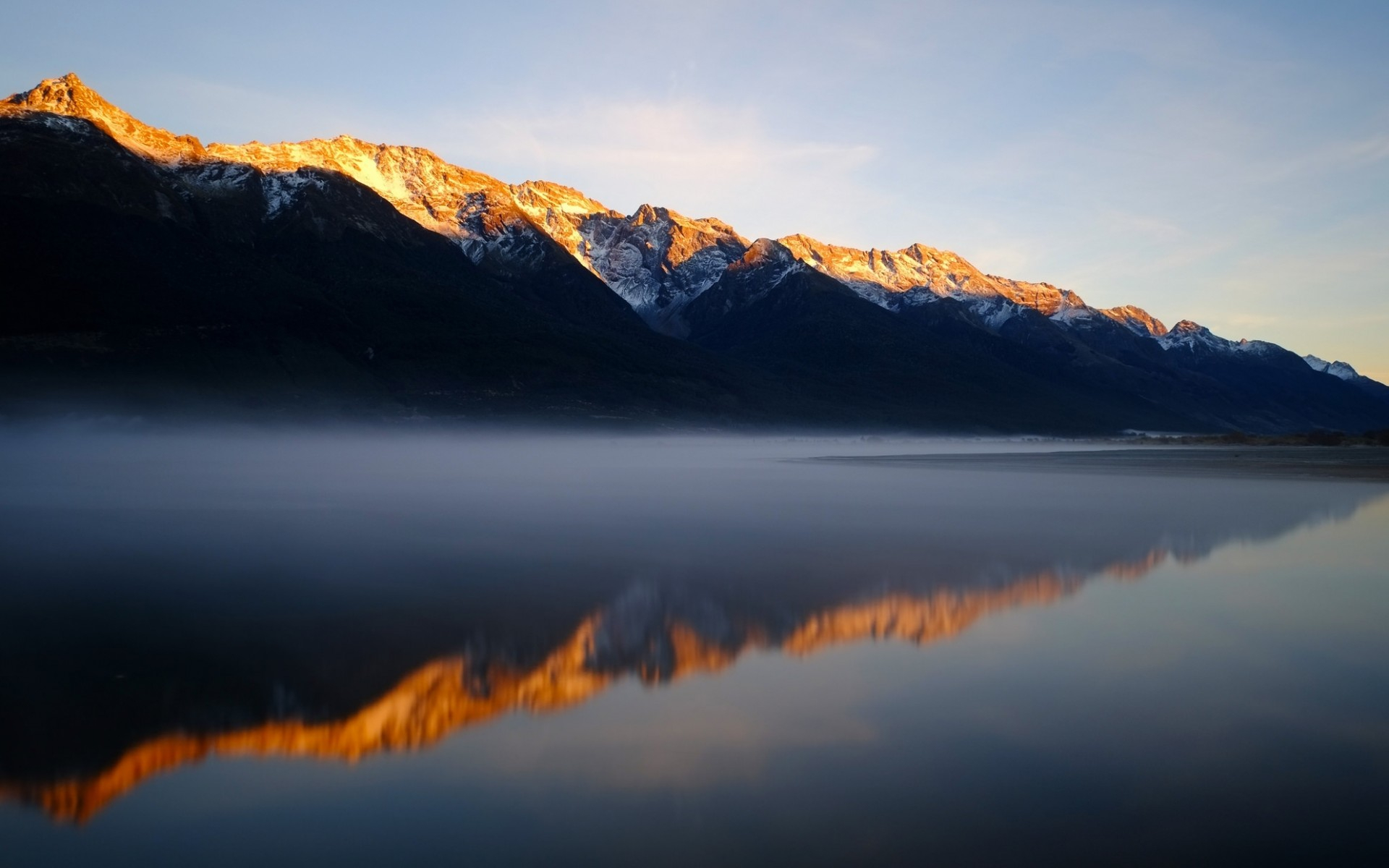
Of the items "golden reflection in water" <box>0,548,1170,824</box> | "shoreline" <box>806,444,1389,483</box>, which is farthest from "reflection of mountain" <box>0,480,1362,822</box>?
"shoreline" <box>806,444,1389,483</box>

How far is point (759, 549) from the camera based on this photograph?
23266 mm

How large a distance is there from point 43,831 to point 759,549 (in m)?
16.8

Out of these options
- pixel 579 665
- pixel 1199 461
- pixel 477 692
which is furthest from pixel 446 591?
pixel 1199 461

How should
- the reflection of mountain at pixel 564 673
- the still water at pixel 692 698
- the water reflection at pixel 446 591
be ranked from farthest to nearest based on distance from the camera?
the water reflection at pixel 446 591, the reflection of mountain at pixel 564 673, the still water at pixel 692 698

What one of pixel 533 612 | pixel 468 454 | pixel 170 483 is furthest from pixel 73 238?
pixel 533 612

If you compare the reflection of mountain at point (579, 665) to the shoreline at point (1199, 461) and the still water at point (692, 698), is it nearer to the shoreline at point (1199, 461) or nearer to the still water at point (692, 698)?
the still water at point (692, 698)

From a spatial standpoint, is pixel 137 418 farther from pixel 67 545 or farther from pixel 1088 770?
pixel 1088 770

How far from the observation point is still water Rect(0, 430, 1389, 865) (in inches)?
308

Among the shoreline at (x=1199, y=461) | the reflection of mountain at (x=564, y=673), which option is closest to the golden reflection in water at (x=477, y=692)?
the reflection of mountain at (x=564, y=673)

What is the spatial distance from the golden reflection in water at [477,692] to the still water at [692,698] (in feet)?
0.17

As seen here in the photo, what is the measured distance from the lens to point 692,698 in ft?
37.4

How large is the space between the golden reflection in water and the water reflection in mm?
42

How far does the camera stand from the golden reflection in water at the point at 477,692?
887cm

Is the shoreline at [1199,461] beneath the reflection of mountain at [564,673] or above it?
above
